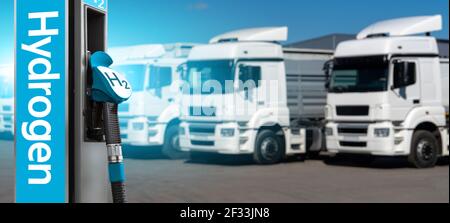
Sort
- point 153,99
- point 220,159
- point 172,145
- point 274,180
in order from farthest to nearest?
point 220,159
point 172,145
point 153,99
point 274,180

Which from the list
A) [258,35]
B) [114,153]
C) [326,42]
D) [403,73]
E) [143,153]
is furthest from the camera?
[326,42]

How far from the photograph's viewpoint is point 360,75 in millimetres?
13820

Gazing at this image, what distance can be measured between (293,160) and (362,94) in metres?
2.95

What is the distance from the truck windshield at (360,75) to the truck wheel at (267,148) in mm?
1735

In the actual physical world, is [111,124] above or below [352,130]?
above

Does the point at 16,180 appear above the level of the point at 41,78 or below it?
below

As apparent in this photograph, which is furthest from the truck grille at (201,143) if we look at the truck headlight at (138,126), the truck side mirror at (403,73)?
the truck side mirror at (403,73)

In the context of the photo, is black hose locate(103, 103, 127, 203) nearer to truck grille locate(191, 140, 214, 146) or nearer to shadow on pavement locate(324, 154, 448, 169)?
truck grille locate(191, 140, 214, 146)

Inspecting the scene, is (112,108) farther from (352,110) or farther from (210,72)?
(352,110)

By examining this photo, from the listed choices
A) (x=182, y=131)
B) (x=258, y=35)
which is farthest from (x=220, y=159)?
(x=258, y=35)

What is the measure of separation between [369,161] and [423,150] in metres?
1.71
